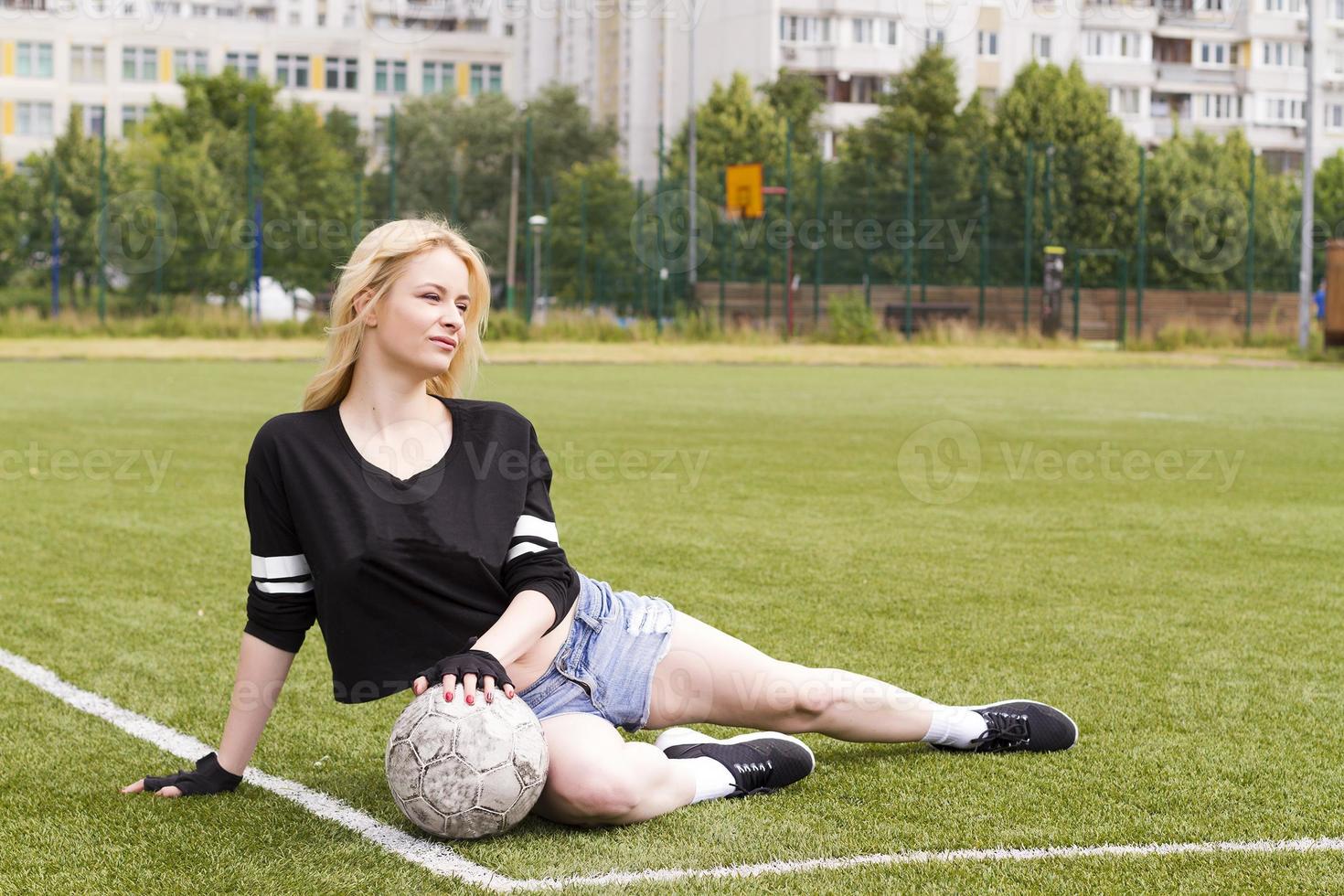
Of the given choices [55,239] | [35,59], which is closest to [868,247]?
[55,239]

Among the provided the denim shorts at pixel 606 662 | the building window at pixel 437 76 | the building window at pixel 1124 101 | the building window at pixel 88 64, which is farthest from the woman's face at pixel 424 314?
the building window at pixel 437 76

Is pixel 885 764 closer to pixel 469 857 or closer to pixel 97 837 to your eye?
pixel 469 857

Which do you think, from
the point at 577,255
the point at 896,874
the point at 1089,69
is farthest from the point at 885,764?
the point at 1089,69

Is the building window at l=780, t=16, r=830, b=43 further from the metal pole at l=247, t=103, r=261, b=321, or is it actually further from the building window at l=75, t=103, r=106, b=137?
the metal pole at l=247, t=103, r=261, b=321

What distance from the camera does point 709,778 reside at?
392 centimetres

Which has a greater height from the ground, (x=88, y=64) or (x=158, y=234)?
(x=88, y=64)

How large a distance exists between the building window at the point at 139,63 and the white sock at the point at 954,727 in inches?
3564

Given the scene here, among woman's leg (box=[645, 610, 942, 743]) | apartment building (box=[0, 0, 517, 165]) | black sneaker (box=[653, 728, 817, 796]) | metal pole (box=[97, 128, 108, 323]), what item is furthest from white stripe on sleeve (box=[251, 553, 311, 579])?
apartment building (box=[0, 0, 517, 165])

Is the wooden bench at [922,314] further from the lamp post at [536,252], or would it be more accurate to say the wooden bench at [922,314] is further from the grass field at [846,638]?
the grass field at [846,638]

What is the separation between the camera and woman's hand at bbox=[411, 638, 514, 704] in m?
3.44

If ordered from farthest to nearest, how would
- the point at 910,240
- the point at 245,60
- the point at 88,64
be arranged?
1. the point at 245,60
2. the point at 88,64
3. the point at 910,240

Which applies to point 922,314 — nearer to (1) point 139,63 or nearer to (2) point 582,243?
(2) point 582,243

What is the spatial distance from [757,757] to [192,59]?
9238 cm

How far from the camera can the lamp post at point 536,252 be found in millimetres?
38356
